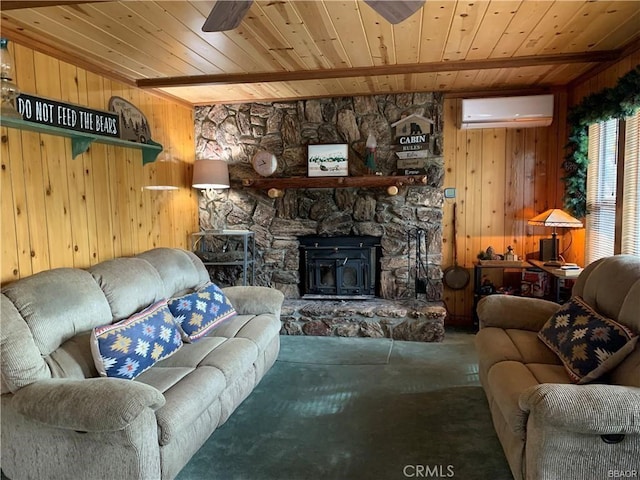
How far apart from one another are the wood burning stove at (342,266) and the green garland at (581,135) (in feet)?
5.98

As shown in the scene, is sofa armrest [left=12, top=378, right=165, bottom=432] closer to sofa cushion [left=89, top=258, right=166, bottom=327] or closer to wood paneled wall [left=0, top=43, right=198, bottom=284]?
sofa cushion [left=89, top=258, right=166, bottom=327]

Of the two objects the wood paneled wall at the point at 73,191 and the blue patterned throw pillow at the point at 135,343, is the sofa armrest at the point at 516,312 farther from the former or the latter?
the wood paneled wall at the point at 73,191

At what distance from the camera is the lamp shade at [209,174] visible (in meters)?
4.33

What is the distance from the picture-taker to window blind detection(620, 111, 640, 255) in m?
3.06

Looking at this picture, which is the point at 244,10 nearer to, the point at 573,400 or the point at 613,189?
the point at 573,400

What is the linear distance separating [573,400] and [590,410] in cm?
6

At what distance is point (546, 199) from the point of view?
4434 mm

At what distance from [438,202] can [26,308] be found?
355 centimetres

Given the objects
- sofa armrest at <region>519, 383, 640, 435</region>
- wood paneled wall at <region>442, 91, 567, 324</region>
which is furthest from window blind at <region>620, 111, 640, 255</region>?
sofa armrest at <region>519, 383, 640, 435</region>

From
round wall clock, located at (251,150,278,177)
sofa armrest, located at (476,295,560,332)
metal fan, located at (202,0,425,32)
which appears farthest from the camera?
round wall clock, located at (251,150,278,177)

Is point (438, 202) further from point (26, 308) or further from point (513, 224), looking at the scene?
point (26, 308)

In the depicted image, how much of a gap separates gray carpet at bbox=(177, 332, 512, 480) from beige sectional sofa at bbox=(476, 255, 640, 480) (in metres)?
0.29

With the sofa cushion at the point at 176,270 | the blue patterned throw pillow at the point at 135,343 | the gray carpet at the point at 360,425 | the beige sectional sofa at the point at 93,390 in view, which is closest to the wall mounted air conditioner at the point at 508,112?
the gray carpet at the point at 360,425

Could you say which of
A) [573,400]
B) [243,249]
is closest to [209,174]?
[243,249]
